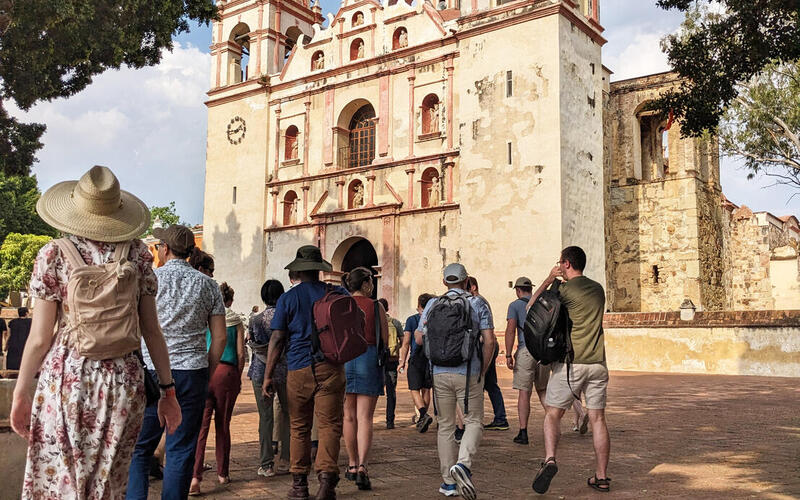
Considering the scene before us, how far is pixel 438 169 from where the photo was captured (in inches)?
933

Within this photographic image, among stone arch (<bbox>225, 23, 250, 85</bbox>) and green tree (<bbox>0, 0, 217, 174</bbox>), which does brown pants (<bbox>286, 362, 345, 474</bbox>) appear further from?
stone arch (<bbox>225, 23, 250, 85</bbox>)

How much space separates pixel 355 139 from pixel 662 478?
2174 cm

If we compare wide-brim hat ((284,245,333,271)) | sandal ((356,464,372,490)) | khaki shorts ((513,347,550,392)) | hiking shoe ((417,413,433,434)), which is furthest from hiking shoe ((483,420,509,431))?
wide-brim hat ((284,245,333,271))

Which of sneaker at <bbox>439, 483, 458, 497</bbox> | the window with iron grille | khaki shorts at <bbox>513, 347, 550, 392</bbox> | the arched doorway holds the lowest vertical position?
sneaker at <bbox>439, 483, 458, 497</bbox>

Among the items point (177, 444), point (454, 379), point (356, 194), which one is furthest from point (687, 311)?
point (177, 444)

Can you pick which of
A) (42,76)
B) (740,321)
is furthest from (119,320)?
(740,321)

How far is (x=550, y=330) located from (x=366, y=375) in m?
1.54

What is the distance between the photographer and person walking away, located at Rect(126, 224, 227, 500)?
13.8ft

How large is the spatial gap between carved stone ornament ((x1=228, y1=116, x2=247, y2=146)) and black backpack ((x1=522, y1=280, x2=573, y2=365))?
966 inches

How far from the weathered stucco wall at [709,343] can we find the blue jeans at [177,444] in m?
16.5

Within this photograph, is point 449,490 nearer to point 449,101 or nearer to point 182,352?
point 182,352

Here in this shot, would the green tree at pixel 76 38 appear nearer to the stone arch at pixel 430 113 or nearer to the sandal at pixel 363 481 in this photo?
the sandal at pixel 363 481

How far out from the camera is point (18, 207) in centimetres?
4703

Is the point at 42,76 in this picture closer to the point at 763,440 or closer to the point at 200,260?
the point at 200,260
